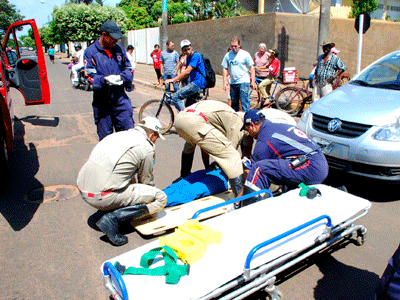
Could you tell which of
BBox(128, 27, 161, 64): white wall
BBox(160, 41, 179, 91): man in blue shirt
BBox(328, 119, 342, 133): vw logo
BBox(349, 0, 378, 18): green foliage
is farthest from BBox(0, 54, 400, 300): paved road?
BBox(349, 0, 378, 18): green foliage

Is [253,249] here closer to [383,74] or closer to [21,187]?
[21,187]

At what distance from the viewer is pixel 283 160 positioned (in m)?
3.64

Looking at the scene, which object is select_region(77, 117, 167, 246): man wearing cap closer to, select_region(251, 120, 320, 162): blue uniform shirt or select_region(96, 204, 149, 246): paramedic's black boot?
select_region(96, 204, 149, 246): paramedic's black boot

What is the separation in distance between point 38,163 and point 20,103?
6530mm

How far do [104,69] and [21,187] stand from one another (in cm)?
208

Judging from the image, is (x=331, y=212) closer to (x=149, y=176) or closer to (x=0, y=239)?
(x=149, y=176)

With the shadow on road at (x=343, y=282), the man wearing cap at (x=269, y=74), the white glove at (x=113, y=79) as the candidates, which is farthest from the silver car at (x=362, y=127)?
the man wearing cap at (x=269, y=74)

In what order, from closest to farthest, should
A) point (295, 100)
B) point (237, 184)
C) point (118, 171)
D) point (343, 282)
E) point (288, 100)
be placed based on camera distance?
1. point (343, 282)
2. point (118, 171)
3. point (237, 184)
4. point (295, 100)
5. point (288, 100)

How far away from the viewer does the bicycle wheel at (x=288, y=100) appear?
9633 millimetres

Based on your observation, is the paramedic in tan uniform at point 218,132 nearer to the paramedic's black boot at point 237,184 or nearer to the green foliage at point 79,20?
the paramedic's black boot at point 237,184

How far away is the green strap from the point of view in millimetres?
2135

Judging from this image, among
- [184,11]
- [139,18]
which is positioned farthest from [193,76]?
[139,18]

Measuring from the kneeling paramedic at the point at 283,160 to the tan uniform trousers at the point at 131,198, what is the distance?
0.92 m

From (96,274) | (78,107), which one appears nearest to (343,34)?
(78,107)
